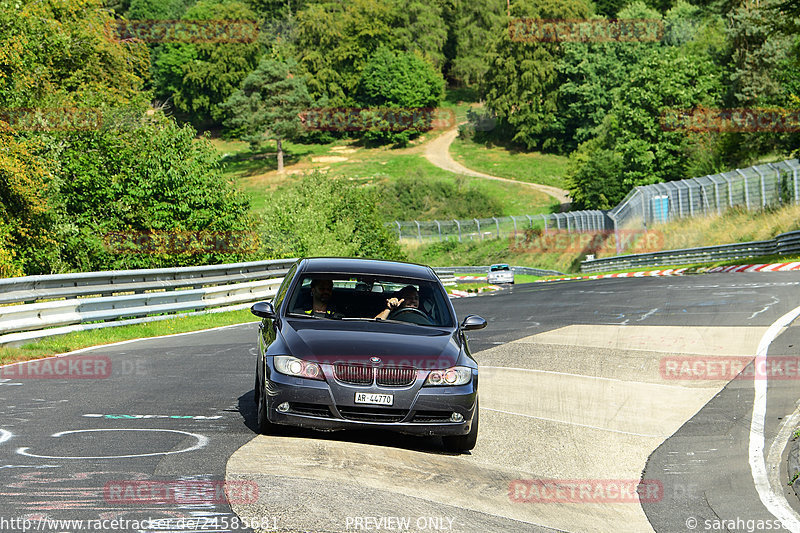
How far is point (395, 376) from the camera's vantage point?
789 centimetres

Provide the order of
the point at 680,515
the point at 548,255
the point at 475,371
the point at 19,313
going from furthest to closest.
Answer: the point at 548,255, the point at 19,313, the point at 475,371, the point at 680,515

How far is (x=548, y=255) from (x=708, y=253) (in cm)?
2490

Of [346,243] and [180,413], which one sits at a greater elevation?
[180,413]

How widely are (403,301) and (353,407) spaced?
1701mm

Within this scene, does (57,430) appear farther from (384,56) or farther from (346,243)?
(384,56)

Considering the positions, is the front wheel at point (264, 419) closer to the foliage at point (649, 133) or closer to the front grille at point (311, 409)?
the front grille at point (311, 409)

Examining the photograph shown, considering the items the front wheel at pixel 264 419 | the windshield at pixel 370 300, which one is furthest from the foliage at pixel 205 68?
the front wheel at pixel 264 419

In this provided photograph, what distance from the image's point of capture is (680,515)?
694 centimetres

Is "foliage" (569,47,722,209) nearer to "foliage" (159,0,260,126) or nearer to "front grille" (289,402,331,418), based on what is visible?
"foliage" (159,0,260,126)

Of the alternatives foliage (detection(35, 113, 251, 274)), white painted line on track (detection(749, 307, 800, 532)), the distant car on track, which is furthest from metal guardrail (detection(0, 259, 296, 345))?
the distant car on track

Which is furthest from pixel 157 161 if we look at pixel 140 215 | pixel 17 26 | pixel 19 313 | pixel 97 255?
pixel 19 313

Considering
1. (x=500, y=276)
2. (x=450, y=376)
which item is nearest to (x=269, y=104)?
(x=500, y=276)

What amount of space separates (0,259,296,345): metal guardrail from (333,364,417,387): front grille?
8.81m

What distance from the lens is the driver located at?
9.20 metres
